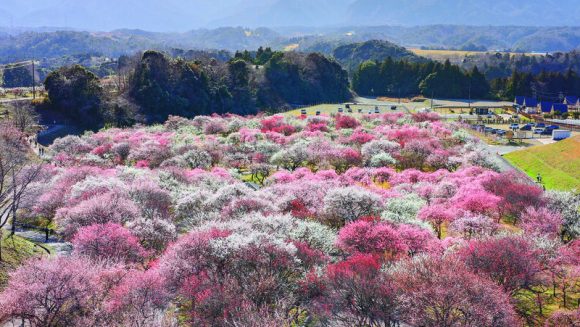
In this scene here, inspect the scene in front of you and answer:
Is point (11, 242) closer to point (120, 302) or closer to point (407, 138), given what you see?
point (120, 302)

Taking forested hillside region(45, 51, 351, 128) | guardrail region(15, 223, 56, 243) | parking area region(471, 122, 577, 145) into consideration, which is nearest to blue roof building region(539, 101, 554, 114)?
parking area region(471, 122, 577, 145)

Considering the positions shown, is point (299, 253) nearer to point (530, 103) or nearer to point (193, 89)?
point (193, 89)

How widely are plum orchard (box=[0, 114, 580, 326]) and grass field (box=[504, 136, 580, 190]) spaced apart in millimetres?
10192

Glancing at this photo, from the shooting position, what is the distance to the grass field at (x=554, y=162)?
136 ft

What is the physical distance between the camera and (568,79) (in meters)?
112

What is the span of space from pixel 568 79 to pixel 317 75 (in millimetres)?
60761

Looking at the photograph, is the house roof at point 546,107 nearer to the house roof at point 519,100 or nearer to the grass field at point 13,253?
the house roof at point 519,100

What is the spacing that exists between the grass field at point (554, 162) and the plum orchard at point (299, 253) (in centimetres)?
1019

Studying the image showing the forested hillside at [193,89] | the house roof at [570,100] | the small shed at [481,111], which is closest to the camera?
the forested hillside at [193,89]

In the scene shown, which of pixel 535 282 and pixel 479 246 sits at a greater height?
pixel 479 246

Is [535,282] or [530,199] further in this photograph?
[530,199]

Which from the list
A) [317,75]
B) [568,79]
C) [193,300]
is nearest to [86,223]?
[193,300]

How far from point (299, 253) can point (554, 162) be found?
38240 millimetres

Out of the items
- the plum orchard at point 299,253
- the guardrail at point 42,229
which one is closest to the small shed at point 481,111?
the plum orchard at point 299,253
